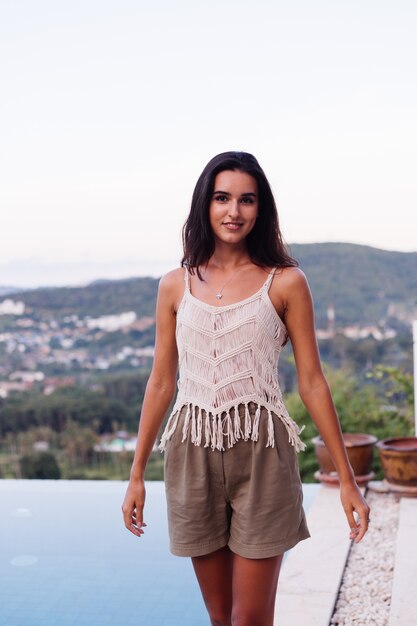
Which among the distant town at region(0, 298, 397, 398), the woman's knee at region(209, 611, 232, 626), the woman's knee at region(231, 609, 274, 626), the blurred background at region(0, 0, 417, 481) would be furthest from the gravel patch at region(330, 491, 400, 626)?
the distant town at region(0, 298, 397, 398)

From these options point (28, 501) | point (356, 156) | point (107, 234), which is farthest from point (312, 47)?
point (28, 501)

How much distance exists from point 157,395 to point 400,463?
3.07m

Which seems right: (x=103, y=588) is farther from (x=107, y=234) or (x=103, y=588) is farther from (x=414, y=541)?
(x=107, y=234)

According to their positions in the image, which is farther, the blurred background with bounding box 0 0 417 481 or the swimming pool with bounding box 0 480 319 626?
the blurred background with bounding box 0 0 417 481

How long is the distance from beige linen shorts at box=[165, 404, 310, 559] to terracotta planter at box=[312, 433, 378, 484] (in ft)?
10.1

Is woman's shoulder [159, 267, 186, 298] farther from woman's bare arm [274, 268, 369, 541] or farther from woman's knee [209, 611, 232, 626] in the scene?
woman's knee [209, 611, 232, 626]

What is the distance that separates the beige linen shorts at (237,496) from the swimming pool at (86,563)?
5.81 ft

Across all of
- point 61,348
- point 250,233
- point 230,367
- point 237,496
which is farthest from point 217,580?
point 61,348

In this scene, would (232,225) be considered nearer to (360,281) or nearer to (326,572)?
(326,572)

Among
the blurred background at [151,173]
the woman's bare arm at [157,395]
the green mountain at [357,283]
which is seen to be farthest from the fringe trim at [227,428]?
the green mountain at [357,283]

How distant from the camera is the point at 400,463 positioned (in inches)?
184

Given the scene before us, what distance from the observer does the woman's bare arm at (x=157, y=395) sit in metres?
1.92

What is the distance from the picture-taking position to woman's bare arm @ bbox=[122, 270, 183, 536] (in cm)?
192

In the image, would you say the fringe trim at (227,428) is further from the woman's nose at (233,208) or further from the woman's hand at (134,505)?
the woman's nose at (233,208)
